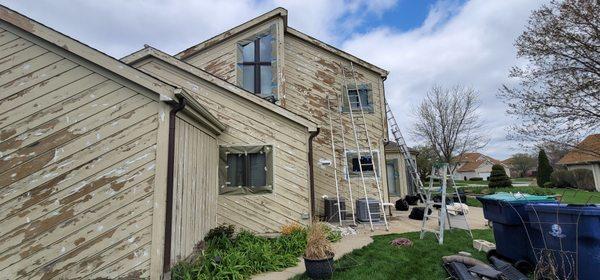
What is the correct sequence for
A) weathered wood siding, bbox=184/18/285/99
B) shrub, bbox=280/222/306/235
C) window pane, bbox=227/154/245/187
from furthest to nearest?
weathered wood siding, bbox=184/18/285/99
window pane, bbox=227/154/245/187
shrub, bbox=280/222/306/235

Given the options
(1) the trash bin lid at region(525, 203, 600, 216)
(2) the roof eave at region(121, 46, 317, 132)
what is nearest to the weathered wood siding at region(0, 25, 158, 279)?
(2) the roof eave at region(121, 46, 317, 132)

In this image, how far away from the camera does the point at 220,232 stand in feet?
21.8

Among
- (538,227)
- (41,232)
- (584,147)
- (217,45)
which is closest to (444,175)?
(538,227)

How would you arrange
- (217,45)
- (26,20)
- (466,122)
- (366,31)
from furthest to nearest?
(466,122) → (366,31) → (217,45) → (26,20)

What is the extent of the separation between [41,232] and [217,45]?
314 inches

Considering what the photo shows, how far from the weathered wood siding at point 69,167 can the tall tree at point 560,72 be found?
14.3 m

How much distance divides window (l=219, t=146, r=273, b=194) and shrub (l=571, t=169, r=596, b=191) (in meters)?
29.2

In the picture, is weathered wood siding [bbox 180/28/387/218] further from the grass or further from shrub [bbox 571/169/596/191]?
shrub [bbox 571/169/596/191]

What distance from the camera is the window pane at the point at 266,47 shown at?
35.2 feet

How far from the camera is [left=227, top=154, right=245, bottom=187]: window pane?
7.47 metres

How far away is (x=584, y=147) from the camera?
40.3ft

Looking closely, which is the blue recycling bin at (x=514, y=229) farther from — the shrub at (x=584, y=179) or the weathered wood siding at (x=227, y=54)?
the shrub at (x=584, y=179)

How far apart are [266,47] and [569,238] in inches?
374

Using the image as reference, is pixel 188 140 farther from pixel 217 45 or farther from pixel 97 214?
pixel 217 45
